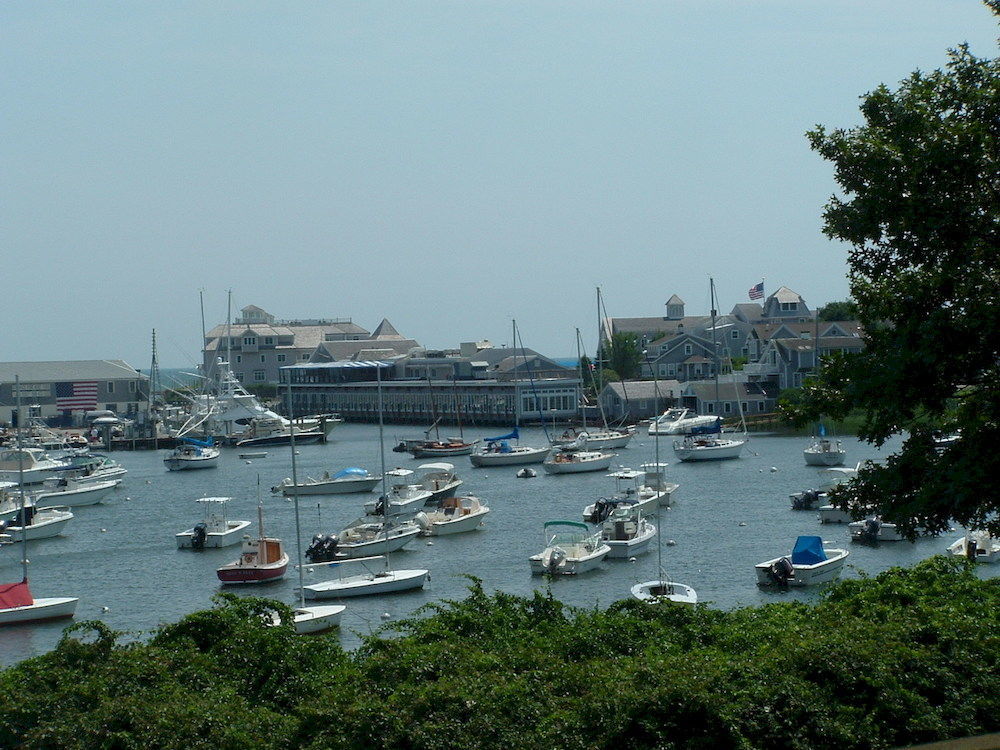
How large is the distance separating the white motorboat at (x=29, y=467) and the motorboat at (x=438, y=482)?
24573mm

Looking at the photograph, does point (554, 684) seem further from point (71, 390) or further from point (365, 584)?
point (71, 390)

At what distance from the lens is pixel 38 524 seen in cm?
4444

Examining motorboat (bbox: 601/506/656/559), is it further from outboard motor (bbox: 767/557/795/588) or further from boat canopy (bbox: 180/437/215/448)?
boat canopy (bbox: 180/437/215/448)

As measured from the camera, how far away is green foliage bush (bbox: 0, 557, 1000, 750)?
32.9ft

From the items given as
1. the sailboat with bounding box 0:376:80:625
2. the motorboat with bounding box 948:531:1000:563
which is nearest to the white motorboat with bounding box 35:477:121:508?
the sailboat with bounding box 0:376:80:625

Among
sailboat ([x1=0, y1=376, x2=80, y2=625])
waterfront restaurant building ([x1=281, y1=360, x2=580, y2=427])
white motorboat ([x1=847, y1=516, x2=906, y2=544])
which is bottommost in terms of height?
white motorboat ([x1=847, y1=516, x2=906, y2=544])

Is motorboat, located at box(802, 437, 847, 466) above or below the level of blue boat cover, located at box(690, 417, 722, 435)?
below

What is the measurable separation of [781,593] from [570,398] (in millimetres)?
71008

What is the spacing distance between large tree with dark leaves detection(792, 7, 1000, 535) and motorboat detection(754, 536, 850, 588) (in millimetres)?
19566

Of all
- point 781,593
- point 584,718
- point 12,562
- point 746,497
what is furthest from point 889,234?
point 746,497

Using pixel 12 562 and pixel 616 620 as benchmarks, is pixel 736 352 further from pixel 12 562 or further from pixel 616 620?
pixel 616 620

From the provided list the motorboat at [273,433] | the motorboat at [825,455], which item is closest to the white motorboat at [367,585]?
the motorboat at [825,455]

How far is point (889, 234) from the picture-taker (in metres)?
10.5

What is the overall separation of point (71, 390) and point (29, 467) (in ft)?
183
